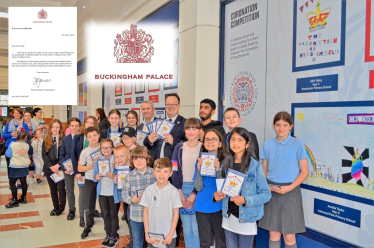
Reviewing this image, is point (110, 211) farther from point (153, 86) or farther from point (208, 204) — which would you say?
point (153, 86)

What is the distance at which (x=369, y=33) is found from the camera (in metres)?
2.35

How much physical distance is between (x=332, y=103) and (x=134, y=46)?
4.96 metres

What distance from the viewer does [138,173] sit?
9.20 feet

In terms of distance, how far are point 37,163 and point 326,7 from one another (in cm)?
708

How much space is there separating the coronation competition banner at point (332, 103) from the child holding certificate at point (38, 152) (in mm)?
5956

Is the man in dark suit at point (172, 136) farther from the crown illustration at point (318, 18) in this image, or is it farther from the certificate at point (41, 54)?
the certificate at point (41, 54)

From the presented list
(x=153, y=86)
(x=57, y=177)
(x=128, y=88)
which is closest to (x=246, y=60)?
(x=153, y=86)

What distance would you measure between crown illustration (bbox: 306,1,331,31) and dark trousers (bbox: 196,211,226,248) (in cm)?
202

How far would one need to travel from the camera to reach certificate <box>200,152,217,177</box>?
8.00 feet

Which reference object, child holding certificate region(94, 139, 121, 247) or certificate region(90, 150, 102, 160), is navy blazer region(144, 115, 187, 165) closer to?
child holding certificate region(94, 139, 121, 247)

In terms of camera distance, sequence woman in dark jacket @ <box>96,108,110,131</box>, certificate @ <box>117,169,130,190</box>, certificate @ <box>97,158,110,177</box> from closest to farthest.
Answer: certificate @ <box>117,169,130,190</box> < certificate @ <box>97,158,110,177</box> < woman in dark jacket @ <box>96,108,110,131</box>

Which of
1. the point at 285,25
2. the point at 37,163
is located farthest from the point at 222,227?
the point at 37,163

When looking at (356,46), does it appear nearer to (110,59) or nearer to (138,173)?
(138,173)

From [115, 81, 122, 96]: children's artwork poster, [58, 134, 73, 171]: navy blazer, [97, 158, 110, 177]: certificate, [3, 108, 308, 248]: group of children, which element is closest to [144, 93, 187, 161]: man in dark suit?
[3, 108, 308, 248]: group of children
